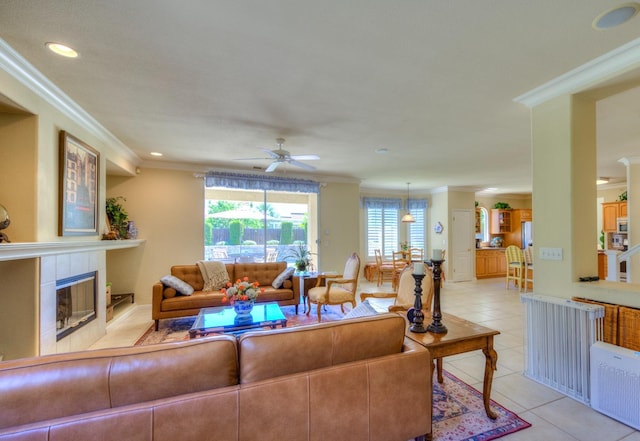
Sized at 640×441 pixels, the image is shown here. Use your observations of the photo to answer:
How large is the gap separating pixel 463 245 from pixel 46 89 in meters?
8.46

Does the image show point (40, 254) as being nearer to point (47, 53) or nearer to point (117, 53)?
point (47, 53)

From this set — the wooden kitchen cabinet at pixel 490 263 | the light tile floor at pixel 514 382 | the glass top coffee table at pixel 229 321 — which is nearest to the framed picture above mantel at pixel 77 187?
the light tile floor at pixel 514 382

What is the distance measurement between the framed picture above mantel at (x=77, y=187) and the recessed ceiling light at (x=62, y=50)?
43.0 inches

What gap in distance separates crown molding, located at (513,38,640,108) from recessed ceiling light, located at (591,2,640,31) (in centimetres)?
36

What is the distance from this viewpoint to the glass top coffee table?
9.84ft

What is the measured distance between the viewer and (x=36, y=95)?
2463mm

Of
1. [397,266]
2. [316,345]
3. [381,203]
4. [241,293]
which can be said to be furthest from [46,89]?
[381,203]

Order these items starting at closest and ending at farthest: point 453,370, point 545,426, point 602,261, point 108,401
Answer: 1. point 108,401
2. point 545,426
3. point 453,370
4. point 602,261

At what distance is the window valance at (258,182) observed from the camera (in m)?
5.46

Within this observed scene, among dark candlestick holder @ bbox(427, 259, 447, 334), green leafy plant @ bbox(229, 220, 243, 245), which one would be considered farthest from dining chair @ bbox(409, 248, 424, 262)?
dark candlestick holder @ bbox(427, 259, 447, 334)

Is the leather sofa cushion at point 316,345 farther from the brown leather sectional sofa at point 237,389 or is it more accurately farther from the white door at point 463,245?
the white door at point 463,245

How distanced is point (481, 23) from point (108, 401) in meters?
2.61

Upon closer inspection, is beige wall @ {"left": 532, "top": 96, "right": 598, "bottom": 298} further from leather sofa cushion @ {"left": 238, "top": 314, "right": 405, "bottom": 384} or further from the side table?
the side table

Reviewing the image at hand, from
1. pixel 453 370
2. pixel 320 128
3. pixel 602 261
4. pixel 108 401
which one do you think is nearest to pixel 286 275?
pixel 320 128
